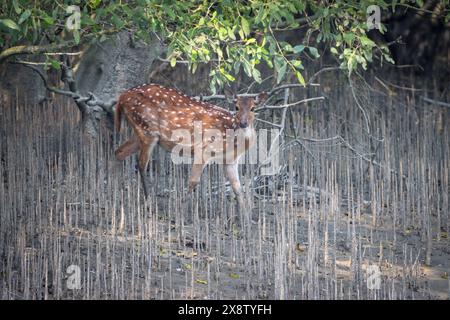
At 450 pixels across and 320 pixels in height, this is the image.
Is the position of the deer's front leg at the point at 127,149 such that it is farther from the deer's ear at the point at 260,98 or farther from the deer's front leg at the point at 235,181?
the deer's ear at the point at 260,98

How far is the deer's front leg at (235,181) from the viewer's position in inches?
352

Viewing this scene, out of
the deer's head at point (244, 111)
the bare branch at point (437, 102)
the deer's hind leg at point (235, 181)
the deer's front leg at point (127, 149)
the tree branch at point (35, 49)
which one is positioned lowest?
the deer's hind leg at point (235, 181)

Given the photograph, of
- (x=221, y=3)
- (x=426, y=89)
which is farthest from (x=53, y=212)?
(x=426, y=89)

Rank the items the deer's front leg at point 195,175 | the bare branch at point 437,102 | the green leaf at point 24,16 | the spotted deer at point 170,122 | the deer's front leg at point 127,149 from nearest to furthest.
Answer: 1. the green leaf at point 24,16
2. the deer's front leg at point 195,175
3. the spotted deer at point 170,122
4. the deer's front leg at point 127,149
5. the bare branch at point 437,102

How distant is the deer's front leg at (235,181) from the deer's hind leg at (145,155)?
78cm

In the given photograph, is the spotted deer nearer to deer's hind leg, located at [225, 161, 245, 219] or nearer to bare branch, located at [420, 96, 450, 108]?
deer's hind leg, located at [225, 161, 245, 219]

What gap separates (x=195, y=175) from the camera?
925cm

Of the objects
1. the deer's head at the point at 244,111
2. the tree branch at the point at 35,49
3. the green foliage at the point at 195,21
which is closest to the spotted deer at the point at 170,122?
the deer's head at the point at 244,111

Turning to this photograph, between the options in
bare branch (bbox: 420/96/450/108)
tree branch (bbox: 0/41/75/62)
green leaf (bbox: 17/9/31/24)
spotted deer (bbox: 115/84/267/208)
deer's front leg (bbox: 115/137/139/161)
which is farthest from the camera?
bare branch (bbox: 420/96/450/108)

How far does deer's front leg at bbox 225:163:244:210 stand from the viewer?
895cm

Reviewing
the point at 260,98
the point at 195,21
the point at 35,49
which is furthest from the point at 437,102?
the point at 35,49

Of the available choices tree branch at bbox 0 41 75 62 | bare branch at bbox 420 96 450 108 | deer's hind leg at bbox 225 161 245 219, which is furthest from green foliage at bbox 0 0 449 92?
bare branch at bbox 420 96 450 108

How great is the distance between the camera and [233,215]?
861 cm

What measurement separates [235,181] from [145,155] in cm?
97
